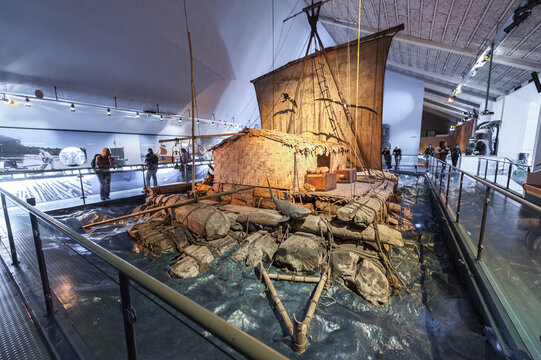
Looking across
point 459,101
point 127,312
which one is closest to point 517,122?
point 459,101

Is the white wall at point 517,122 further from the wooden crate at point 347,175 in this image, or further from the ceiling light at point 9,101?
the ceiling light at point 9,101

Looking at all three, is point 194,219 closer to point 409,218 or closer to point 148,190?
point 148,190

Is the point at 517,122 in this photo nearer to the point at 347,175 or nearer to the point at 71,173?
the point at 347,175

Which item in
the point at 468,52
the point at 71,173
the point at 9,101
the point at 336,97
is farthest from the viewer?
the point at 336,97

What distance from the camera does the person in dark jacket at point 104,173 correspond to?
8.22 meters

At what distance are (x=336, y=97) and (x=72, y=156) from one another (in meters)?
12.0

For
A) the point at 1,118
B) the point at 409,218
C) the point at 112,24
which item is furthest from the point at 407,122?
the point at 1,118

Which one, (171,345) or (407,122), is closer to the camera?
(171,345)

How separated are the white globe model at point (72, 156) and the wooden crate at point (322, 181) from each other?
10374 mm

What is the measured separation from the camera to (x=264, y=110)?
12258 millimetres

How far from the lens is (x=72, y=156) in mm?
9641

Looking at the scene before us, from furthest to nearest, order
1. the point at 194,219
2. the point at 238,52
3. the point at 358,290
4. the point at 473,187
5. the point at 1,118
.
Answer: the point at 238,52, the point at 1,118, the point at 194,219, the point at 473,187, the point at 358,290

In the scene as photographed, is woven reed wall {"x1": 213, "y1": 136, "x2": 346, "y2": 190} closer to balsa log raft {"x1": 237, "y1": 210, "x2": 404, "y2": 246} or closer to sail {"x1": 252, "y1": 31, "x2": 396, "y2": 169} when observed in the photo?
balsa log raft {"x1": 237, "y1": 210, "x2": 404, "y2": 246}

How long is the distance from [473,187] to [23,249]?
286 inches
